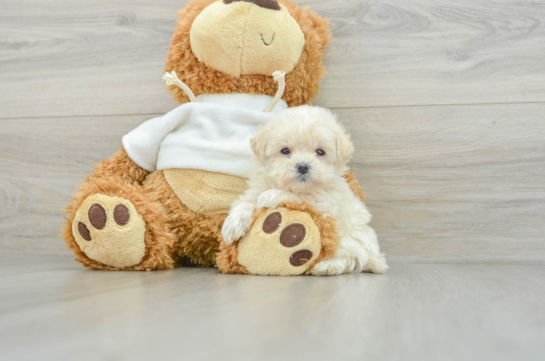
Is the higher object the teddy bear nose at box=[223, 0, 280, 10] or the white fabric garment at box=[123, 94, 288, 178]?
the teddy bear nose at box=[223, 0, 280, 10]

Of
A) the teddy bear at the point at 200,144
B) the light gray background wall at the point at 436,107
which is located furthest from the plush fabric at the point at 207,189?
the light gray background wall at the point at 436,107

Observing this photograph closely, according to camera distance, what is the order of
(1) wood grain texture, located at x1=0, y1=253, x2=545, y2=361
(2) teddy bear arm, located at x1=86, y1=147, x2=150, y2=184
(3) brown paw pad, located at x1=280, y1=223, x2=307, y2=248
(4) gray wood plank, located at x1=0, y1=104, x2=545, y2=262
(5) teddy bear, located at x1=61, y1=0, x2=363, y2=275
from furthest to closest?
(4) gray wood plank, located at x1=0, y1=104, x2=545, y2=262 < (2) teddy bear arm, located at x1=86, y1=147, x2=150, y2=184 < (5) teddy bear, located at x1=61, y1=0, x2=363, y2=275 < (3) brown paw pad, located at x1=280, y1=223, x2=307, y2=248 < (1) wood grain texture, located at x1=0, y1=253, x2=545, y2=361

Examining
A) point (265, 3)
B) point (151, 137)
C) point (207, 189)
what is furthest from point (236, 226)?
point (265, 3)

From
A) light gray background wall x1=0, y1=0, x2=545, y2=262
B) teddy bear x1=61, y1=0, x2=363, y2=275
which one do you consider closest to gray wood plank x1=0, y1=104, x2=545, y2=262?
light gray background wall x1=0, y1=0, x2=545, y2=262

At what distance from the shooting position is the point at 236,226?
32.6 inches

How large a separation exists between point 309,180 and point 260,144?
0.40 feet

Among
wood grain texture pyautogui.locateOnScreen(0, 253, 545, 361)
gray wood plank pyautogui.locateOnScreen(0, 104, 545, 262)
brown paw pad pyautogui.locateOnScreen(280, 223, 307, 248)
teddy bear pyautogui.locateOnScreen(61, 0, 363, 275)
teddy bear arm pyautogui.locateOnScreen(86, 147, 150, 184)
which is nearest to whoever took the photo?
wood grain texture pyautogui.locateOnScreen(0, 253, 545, 361)

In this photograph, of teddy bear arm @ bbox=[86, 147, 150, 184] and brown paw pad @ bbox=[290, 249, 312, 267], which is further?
teddy bear arm @ bbox=[86, 147, 150, 184]

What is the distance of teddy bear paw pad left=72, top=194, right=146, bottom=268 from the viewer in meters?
0.88

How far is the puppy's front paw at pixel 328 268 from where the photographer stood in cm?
83

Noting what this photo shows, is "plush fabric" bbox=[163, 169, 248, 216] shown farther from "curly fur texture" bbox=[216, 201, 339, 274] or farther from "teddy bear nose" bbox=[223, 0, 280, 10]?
"teddy bear nose" bbox=[223, 0, 280, 10]

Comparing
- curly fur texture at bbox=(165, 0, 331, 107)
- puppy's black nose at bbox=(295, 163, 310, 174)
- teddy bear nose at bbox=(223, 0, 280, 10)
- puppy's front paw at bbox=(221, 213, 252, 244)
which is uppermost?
teddy bear nose at bbox=(223, 0, 280, 10)

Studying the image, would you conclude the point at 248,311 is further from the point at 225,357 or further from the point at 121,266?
the point at 121,266

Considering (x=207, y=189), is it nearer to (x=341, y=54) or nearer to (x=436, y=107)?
(x=341, y=54)
